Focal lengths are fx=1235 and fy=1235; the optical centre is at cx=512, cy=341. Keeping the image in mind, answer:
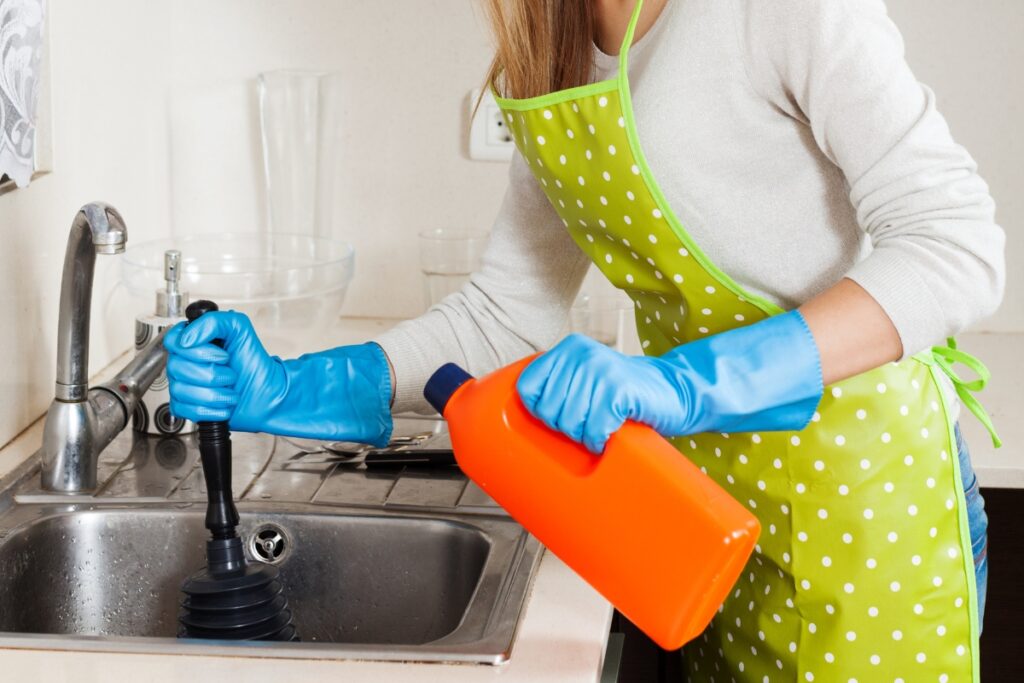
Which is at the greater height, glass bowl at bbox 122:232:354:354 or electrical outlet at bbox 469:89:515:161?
electrical outlet at bbox 469:89:515:161

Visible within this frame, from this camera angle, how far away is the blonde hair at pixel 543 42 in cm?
115

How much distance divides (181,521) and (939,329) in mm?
741

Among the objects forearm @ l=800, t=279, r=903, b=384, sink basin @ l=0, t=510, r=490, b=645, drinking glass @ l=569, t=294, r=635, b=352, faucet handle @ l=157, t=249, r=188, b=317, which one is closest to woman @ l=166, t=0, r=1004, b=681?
forearm @ l=800, t=279, r=903, b=384

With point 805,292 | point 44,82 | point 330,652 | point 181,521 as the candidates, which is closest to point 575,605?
point 330,652

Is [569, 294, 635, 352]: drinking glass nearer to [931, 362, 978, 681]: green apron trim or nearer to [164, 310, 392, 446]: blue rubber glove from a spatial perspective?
[164, 310, 392, 446]: blue rubber glove

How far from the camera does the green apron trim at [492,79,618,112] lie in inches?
41.8

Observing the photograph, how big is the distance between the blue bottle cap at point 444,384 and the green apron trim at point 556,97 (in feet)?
0.92

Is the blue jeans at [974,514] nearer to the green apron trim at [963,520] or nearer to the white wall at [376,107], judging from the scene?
the green apron trim at [963,520]

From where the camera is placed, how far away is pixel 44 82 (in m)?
1.41

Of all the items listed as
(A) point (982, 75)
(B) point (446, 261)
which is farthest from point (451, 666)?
(A) point (982, 75)

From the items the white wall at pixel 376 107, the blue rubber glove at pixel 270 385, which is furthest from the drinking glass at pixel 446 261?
the blue rubber glove at pixel 270 385

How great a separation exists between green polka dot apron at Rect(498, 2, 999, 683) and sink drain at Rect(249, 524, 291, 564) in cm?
42

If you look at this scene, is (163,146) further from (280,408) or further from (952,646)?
(952,646)

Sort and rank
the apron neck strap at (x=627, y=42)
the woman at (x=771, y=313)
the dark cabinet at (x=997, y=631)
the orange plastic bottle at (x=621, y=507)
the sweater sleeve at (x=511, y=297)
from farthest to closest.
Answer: the dark cabinet at (x=997, y=631) < the sweater sleeve at (x=511, y=297) < the apron neck strap at (x=627, y=42) < the woman at (x=771, y=313) < the orange plastic bottle at (x=621, y=507)
